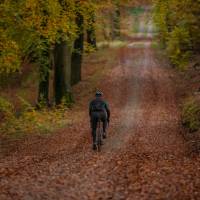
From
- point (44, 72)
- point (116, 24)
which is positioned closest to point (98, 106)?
point (44, 72)

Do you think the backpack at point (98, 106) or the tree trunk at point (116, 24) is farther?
the tree trunk at point (116, 24)

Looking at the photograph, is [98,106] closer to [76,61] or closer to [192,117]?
[192,117]

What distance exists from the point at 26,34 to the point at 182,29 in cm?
676

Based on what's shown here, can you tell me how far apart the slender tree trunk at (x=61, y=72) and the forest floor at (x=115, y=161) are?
3.38ft

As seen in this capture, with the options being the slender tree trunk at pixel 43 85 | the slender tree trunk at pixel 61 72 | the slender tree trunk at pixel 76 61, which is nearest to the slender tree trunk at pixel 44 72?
the slender tree trunk at pixel 43 85

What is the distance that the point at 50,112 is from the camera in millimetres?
28234

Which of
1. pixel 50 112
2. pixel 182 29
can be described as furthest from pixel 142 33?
pixel 182 29

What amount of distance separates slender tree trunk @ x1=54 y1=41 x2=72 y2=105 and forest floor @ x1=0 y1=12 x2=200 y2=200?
3.38 ft

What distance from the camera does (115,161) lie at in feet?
56.9

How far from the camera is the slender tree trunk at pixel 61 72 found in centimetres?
3123

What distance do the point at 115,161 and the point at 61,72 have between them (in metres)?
14.7

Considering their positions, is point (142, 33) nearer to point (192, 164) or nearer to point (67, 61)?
point (67, 61)

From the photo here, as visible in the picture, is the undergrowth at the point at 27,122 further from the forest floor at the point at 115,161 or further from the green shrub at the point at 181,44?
the green shrub at the point at 181,44

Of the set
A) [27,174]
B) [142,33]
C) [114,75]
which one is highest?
[142,33]
